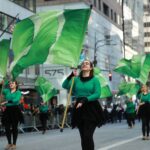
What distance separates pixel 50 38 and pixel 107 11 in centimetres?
6221

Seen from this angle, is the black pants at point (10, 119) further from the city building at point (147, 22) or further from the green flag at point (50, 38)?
the city building at point (147, 22)

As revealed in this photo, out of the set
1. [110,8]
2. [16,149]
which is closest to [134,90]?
[16,149]

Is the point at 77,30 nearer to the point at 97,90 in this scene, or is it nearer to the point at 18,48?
the point at 18,48

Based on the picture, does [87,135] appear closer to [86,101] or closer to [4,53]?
[86,101]

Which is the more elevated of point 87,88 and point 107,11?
point 107,11

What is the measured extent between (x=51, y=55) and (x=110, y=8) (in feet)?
210

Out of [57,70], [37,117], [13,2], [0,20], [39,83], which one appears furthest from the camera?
[57,70]

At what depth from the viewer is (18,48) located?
43.2ft

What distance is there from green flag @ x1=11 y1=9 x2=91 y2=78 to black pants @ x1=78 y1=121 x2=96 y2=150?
2.40 meters

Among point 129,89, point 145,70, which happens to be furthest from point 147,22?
point 145,70

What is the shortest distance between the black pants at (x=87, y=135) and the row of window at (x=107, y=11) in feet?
191

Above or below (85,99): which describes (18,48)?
above

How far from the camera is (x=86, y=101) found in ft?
31.4

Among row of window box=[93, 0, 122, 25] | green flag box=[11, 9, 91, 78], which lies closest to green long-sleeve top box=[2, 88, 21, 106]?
green flag box=[11, 9, 91, 78]
